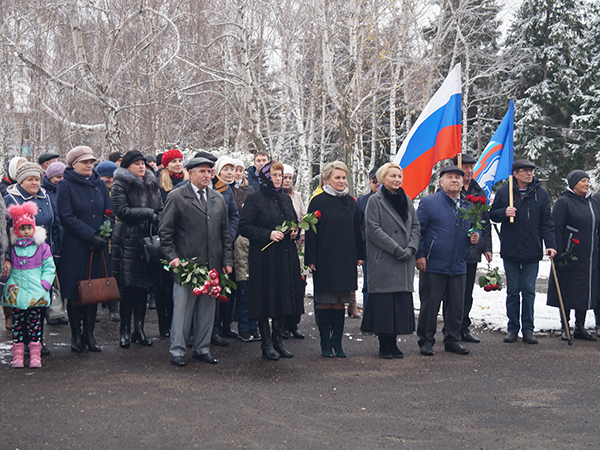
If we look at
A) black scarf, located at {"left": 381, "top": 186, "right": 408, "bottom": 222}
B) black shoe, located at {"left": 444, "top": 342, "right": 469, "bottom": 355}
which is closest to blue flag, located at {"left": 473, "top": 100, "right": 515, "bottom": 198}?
black scarf, located at {"left": 381, "top": 186, "right": 408, "bottom": 222}

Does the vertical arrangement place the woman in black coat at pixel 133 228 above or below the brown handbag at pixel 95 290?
above

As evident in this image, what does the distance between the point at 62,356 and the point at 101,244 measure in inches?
50.2

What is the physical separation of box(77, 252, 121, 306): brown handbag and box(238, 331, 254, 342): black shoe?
1685mm

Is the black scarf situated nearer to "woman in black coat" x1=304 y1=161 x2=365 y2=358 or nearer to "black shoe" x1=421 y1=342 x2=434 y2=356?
"woman in black coat" x1=304 y1=161 x2=365 y2=358

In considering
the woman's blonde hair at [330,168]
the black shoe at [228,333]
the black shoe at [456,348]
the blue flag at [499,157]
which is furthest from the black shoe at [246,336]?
the blue flag at [499,157]

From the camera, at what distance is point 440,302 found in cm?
712

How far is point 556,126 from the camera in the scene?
109 feet

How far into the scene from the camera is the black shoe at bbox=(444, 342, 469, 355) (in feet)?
23.0

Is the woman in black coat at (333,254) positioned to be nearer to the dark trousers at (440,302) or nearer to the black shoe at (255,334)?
the dark trousers at (440,302)

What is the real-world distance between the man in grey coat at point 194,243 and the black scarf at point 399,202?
191cm

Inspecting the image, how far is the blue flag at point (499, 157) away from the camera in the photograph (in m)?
8.23

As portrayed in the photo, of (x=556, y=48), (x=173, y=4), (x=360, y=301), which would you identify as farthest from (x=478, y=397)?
(x=556, y=48)

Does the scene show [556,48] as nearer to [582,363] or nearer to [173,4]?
[173,4]

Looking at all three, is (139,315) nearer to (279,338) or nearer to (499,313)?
(279,338)
